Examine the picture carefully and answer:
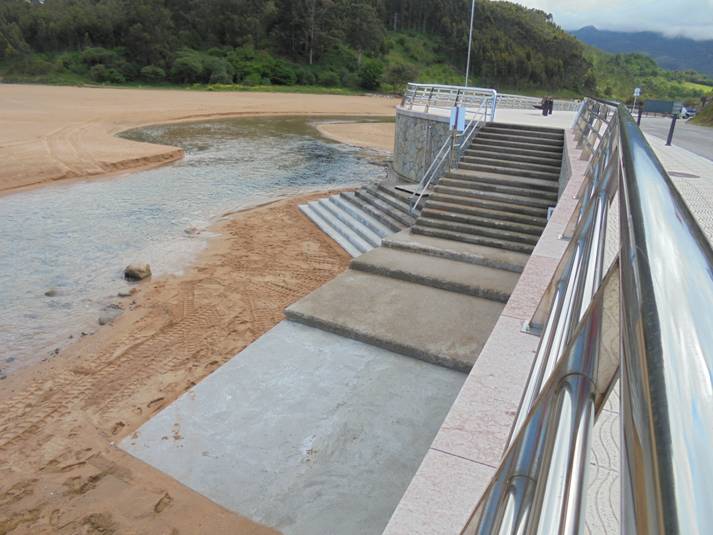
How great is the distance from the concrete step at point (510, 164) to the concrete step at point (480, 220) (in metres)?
1.92

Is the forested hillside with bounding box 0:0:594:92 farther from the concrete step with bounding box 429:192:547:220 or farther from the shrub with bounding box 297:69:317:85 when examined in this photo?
the concrete step with bounding box 429:192:547:220

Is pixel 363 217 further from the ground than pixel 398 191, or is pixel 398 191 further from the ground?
pixel 398 191

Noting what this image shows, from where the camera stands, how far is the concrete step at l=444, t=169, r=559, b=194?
1044cm

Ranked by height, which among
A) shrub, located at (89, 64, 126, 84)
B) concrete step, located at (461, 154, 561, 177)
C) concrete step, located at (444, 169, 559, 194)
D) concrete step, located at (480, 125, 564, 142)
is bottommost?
concrete step, located at (444, 169, 559, 194)

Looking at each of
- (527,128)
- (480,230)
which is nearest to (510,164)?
(527,128)

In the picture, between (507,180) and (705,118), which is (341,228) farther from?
(705,118)

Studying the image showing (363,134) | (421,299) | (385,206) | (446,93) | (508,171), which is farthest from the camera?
(363,134)

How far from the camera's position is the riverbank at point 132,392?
4438mm

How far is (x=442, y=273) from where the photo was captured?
27.6 ft

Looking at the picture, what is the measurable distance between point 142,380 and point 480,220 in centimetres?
648

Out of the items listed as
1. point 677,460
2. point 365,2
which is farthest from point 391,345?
point 365,2

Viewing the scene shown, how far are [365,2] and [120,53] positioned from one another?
41.5 meters

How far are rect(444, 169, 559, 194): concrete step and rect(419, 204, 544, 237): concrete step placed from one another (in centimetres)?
106

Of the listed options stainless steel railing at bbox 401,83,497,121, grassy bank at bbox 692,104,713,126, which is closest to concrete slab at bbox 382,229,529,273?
stainless steel railing at bbox 401,83,497,121
